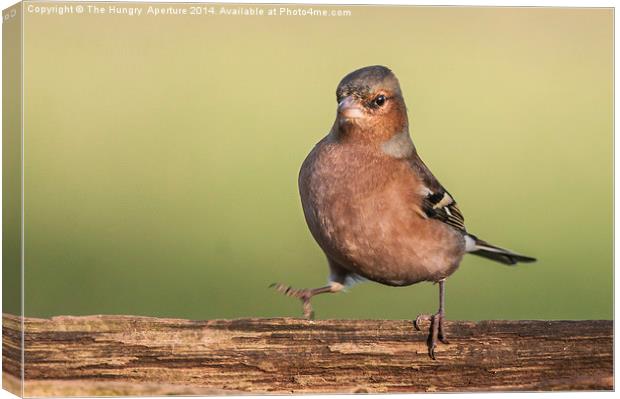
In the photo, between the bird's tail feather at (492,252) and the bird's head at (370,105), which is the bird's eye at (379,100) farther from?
the bird's tail feather at (492,252)

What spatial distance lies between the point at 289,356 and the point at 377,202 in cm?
104

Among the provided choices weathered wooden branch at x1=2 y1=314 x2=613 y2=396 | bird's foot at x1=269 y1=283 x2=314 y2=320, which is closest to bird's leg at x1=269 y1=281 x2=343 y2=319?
bird's foot at x1=269 y1=283 x2=314 y2=320

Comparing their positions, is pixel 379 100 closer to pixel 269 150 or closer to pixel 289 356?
pixel 269 150

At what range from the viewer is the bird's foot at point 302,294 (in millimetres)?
5574

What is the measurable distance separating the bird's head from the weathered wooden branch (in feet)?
3.71

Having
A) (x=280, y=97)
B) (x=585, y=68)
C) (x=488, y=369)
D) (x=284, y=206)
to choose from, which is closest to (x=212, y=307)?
(x=284, y=206)

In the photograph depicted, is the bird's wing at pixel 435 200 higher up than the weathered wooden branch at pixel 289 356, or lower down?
higher up

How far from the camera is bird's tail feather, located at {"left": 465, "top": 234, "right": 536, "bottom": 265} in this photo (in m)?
5.87

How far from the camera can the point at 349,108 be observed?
221 inches

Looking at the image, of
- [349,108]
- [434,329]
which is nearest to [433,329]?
[434,329]

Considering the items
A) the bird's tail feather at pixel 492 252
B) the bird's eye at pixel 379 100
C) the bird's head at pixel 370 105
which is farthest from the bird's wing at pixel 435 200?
the bird's eye at pixel 379 100

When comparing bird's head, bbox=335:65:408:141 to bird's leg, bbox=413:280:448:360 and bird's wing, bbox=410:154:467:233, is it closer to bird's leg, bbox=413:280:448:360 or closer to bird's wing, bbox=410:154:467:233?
bird's wing, bbox=410:154:467:233

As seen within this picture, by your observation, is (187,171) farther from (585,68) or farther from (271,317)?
(585,68)

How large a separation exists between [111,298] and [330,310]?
1291 mm
